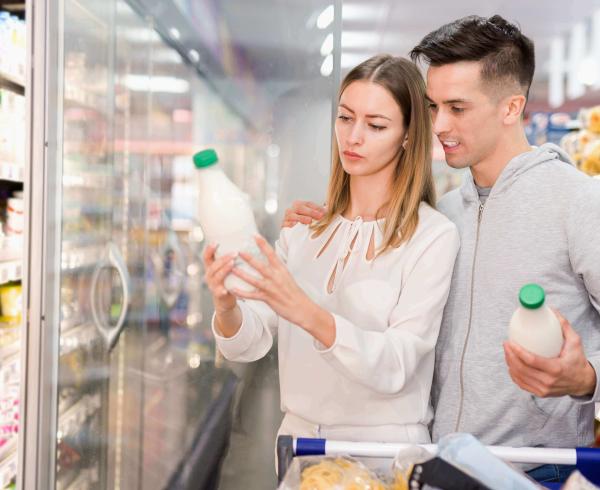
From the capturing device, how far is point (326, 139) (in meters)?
2.46

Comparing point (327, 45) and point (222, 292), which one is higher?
point (327, 45)

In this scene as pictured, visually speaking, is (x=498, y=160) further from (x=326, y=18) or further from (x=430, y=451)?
(x=326, y=18)

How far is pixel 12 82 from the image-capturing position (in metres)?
3.28

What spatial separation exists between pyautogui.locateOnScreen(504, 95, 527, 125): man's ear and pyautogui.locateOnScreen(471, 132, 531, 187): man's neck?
0.05 metres

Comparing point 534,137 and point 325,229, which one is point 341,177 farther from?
point 534,137

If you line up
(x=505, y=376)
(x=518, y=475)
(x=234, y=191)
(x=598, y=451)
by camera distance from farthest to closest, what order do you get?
(x=505, y=376) < (x=234, y=191) < (x=598, y=451) < (x=518, y=475)

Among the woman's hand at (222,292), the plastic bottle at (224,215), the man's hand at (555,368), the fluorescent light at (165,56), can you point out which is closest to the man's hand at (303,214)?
the woman's hand at (222,292)

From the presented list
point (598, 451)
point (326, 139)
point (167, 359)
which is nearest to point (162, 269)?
point (167, 359)

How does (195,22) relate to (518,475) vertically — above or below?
above

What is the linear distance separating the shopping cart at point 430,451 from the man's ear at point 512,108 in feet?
2.64

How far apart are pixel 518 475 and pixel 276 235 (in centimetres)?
157

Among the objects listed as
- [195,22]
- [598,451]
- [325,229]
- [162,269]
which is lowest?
[598,451]

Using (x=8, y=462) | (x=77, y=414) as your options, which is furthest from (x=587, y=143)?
(x=8, y=462)

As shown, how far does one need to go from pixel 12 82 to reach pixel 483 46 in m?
2.45
